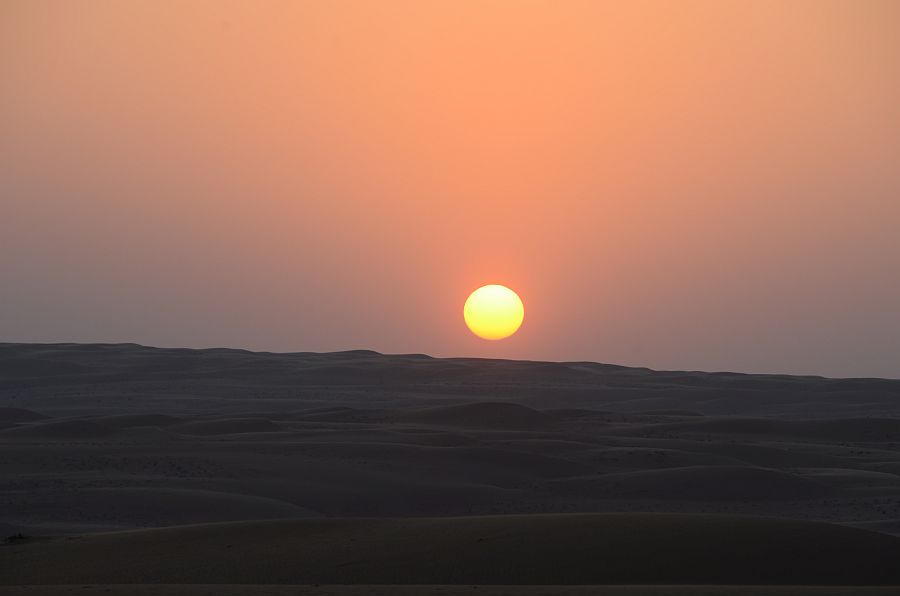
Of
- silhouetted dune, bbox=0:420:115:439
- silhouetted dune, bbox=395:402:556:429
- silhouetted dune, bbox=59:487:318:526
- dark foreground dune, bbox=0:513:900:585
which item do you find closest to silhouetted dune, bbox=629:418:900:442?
silhouetted dune, bbox=395:402:556:429

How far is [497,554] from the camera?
30.4 ft

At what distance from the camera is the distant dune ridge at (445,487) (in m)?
9.23

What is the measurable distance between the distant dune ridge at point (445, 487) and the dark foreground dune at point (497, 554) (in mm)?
25

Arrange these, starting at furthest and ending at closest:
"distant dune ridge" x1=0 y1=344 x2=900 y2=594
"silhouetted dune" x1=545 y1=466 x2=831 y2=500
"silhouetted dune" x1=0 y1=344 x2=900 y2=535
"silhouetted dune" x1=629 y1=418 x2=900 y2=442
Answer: "silhouetted dune" x1=629 y1=418 x2=900 y2=442 < "silhouetted dune" x1=545 y1=466 x2=831 y2=500 < "silhouetted dune" x1=0 y1=344 x2=900 y2=535 < "distant dune ridge" x1=0 y1=344 x2=900 y2=594

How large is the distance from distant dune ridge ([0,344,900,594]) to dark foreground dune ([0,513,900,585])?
25 mm

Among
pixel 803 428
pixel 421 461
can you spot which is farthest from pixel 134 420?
pixel 803 428

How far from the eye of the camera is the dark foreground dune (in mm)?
8820

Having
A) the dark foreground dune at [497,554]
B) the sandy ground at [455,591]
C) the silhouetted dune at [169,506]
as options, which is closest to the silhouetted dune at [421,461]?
the silhouetted dune at [169,506]

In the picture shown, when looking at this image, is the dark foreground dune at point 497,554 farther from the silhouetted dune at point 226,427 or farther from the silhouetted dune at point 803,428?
the silhouetted dune at point 803,428

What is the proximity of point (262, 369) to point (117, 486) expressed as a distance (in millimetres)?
31585

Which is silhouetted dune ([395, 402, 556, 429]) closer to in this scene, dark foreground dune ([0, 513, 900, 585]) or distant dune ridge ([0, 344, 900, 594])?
distant dune ridge ([0, 344, 900, 594])

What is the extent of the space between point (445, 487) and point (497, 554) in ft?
25.5

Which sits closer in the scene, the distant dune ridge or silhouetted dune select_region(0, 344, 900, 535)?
the distant dune ridge

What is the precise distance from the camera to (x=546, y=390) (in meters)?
41.6
